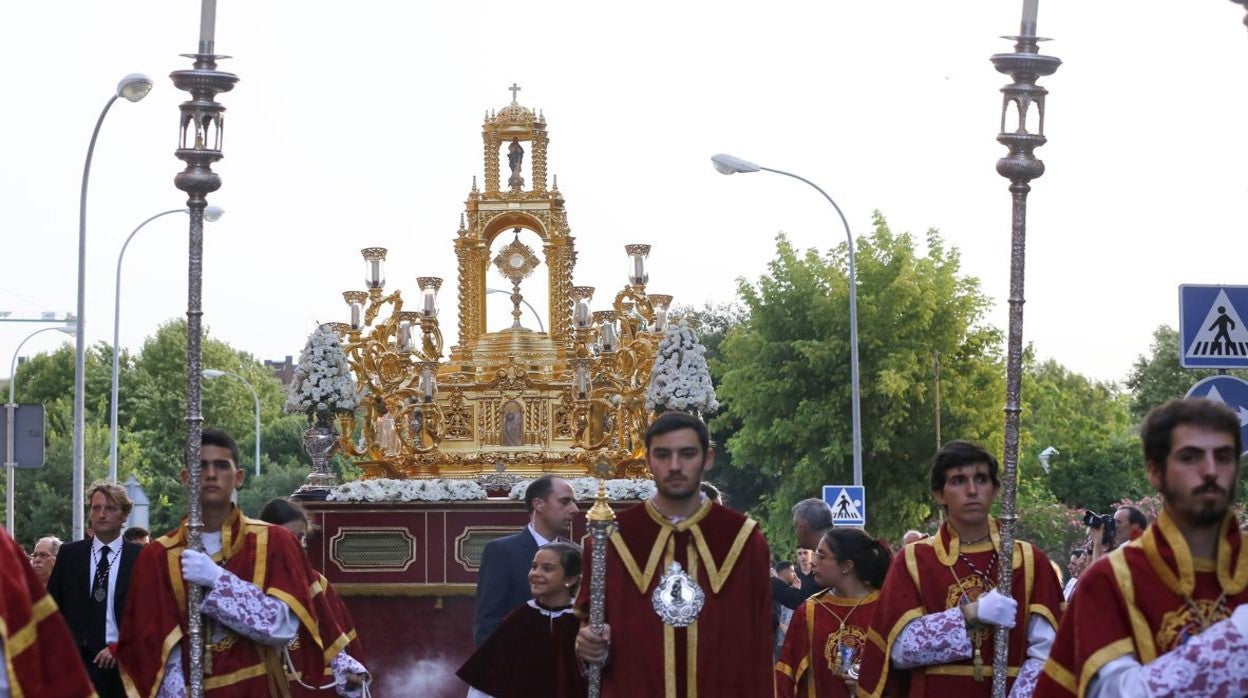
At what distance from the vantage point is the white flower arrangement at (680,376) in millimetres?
20391

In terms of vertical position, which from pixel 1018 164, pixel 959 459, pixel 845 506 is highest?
pixel 1018 164

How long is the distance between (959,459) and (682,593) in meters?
1.13

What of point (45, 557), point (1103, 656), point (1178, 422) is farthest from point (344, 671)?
point (45, 557)

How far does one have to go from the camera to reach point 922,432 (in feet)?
154

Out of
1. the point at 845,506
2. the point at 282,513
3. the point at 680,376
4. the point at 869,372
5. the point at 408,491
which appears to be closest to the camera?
the point at 282,513

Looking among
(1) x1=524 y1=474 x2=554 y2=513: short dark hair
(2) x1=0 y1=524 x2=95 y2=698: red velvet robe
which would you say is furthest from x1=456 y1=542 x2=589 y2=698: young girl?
(2) x1=0 y1=524 x2=95 y2=698: red velvet robe

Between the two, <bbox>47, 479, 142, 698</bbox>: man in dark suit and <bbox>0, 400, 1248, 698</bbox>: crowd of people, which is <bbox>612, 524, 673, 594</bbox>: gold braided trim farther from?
<bbox>47, 479, 142, 698</bbox>: man in dark suit

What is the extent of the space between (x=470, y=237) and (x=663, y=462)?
45.4 feet

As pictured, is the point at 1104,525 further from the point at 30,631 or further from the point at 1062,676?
the point at 30,631

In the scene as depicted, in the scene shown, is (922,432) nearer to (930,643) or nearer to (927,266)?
(927,266)

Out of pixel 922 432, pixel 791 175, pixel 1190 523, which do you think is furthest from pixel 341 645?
pixel 922 432

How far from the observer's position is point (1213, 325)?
42.0ft

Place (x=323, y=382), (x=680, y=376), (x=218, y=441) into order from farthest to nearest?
(x=323, y=382), (x=680, y=376), (x=218, y=441)

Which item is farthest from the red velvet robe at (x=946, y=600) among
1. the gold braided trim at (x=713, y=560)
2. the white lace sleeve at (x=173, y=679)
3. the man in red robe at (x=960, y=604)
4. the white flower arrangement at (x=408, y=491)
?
the white flower arrangement at (x=408, y=491)
